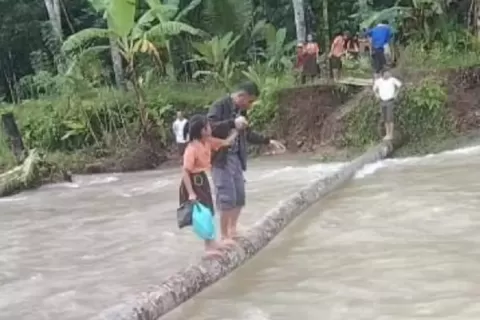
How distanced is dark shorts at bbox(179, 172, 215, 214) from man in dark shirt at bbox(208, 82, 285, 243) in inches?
12.2

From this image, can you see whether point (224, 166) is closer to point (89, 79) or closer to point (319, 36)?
point (89, 79)

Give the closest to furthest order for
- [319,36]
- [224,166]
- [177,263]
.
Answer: [224,166], [177,263], [319,36]

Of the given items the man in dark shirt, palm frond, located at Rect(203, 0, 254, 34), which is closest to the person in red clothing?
palm frond, located at Rect(203, 0, 254, 34)

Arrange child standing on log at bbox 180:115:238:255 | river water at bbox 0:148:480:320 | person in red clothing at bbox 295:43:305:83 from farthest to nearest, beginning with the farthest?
person in red clothing at bbox 295:43:305:83
child standing on log at bbox 180:115:238:255
river water at bbox 0:148:480:320

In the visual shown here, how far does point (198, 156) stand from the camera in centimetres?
804

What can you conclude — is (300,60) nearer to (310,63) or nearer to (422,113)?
(310,63)

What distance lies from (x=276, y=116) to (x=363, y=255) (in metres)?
12.1

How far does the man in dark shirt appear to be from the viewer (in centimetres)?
832

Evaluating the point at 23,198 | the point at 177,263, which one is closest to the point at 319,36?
the point at 23,198

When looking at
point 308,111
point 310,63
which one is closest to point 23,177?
point 308,111

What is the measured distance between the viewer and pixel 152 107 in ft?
71.8

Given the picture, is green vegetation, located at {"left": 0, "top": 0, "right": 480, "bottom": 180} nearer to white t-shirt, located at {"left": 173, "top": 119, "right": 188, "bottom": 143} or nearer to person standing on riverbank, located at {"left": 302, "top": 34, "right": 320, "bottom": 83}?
person standing on riverbank, located at {"left": 302, "top": 34, "right": 320, "bottom": 83}

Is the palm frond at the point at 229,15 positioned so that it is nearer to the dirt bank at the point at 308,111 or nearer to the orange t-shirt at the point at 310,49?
the orange t-shirt at the point at 310,49

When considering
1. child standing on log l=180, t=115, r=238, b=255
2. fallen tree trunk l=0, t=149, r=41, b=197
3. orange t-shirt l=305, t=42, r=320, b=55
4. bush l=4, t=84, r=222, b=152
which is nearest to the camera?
child standing on log l=180, t=115, r=238, b=255
